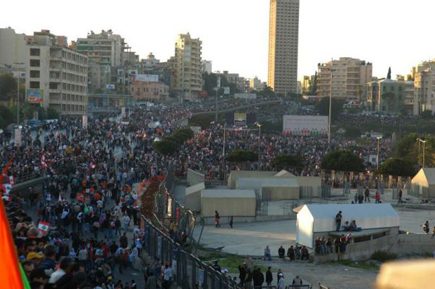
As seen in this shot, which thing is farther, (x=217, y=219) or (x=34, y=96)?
(x=34, y=96)

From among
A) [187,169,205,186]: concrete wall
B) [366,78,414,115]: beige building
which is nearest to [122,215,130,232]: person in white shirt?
[187,169,205,186]: concrete wall


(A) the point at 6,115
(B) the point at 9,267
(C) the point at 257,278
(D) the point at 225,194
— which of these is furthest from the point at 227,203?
(A) the point at 6,115

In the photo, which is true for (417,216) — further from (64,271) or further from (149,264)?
(64,271)

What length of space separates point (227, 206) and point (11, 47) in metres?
100

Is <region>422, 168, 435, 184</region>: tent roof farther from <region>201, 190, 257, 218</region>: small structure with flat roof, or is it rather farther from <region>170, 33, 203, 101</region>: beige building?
<region>170, 33, 203, 101</region>: beige building

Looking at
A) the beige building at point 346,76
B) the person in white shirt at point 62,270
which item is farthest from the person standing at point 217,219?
the beige building at point 346,76

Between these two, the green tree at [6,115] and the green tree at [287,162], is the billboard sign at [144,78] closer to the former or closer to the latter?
the green tree at [6,115]

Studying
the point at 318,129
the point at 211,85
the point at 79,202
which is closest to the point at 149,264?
the point at 79,202

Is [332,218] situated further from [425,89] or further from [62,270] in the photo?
[425,89]

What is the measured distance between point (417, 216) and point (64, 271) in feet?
97.3

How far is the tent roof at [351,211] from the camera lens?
2398cm

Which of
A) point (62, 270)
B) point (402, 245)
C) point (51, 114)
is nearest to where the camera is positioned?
point (62, 270)

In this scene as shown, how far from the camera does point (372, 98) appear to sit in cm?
15488

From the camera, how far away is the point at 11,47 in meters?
123
